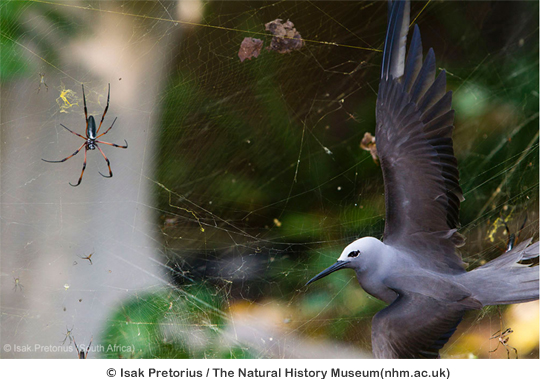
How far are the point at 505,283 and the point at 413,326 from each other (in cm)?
18

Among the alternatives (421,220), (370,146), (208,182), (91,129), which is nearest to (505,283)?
(421,220)

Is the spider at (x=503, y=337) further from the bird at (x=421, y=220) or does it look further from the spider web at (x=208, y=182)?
the bird at (x=421, y=220)

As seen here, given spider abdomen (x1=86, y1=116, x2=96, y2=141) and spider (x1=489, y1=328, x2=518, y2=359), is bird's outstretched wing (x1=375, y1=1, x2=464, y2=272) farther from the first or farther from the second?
spider abdomen (x1=86, y1=116, x2=96, y2=141)

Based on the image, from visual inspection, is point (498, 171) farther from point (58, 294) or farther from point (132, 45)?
point (58, 294)

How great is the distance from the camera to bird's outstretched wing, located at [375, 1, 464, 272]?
75 centimetres

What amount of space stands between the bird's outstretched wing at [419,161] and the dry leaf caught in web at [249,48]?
0.80 feet

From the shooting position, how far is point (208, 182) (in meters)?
0.84

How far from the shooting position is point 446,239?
758mm

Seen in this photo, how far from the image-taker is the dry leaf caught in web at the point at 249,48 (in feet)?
2.81

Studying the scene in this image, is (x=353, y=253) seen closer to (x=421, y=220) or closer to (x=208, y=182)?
(x=421, y=220)

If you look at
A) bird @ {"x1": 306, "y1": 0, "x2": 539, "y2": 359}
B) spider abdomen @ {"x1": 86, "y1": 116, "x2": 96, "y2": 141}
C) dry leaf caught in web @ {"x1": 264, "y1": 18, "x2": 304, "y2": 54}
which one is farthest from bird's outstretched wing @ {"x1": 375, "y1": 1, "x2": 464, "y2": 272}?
spider abdomen @ {"x1": 86, "y1": 116, "x2": 96, "y2": 141}

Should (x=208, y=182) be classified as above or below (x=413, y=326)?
above

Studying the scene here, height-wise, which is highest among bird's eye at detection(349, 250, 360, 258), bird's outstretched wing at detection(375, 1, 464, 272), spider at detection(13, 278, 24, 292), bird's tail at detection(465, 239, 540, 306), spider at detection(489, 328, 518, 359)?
bird's outstretched wing at detection(375, 1, 464, 272)
